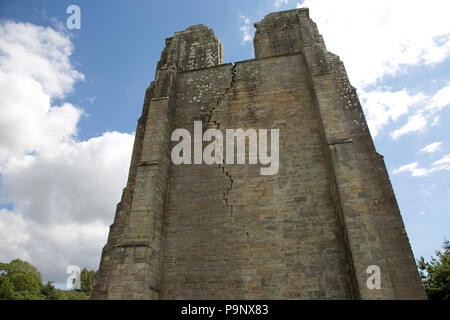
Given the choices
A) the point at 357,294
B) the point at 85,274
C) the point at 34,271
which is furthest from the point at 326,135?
the point at 85,274

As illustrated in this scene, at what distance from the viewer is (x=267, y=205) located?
24.1ft

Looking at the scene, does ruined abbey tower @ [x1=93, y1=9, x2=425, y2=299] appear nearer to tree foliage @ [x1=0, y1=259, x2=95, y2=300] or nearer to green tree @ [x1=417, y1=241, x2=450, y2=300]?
green tree @ [x1=417, y1=241, x2=450, y2=300]

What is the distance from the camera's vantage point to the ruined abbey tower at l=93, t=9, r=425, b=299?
6207 mm

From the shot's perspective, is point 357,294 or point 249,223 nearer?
point 357,294

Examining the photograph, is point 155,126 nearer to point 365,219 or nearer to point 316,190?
point 316,190

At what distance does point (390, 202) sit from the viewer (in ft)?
22.8

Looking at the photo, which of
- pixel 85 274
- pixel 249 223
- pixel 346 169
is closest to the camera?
pixel 346 169

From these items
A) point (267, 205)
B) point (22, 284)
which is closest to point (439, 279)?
point (267, 205)

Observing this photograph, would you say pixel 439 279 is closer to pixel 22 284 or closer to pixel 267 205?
pixel 267 205

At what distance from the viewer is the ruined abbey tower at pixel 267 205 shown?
6.21 metres

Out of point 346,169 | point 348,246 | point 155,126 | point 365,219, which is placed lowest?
point 348,246

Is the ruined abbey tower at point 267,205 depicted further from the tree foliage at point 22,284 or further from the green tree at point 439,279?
the tree foliage at point 22,284
